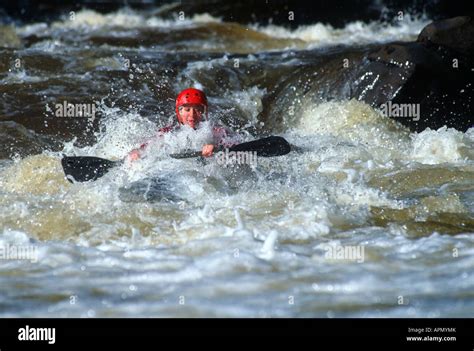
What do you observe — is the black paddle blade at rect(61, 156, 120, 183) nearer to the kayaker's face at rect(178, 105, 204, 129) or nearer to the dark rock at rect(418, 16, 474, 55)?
the kayaker's face at rect(178, 105, 204, 129)

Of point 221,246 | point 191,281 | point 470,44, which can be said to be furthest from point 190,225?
point 470,44

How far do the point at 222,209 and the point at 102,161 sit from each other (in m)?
1.51

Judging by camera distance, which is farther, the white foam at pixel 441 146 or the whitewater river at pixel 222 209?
the white foam at pixel 441 146

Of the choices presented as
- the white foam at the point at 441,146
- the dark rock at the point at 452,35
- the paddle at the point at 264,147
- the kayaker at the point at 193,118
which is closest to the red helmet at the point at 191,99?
the kayaker at the point at 193,118

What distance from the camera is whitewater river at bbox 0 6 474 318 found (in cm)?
434

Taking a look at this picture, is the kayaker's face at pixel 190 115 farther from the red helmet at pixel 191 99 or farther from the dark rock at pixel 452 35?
the dark rock at pixel 452 35

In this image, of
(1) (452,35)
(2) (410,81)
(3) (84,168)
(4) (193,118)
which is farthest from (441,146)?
(3) (84,168)

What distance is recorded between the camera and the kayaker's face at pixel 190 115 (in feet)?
22.5

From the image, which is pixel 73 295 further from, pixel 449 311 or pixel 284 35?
pixel 284 35

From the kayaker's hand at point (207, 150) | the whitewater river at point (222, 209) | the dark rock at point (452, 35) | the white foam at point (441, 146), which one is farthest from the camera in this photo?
the dark rock at point (452, 35)

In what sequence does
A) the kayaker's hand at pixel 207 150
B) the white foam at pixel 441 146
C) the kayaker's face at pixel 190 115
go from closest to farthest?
the kayaker's hand at pixel 207 150 < the kayaker's face at pixel 190 115 < the white foam at pixel 441 146

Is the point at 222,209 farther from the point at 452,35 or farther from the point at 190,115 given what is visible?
the point at 452,35

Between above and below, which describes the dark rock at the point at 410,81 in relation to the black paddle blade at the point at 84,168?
above

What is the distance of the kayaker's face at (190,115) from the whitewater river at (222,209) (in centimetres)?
13
